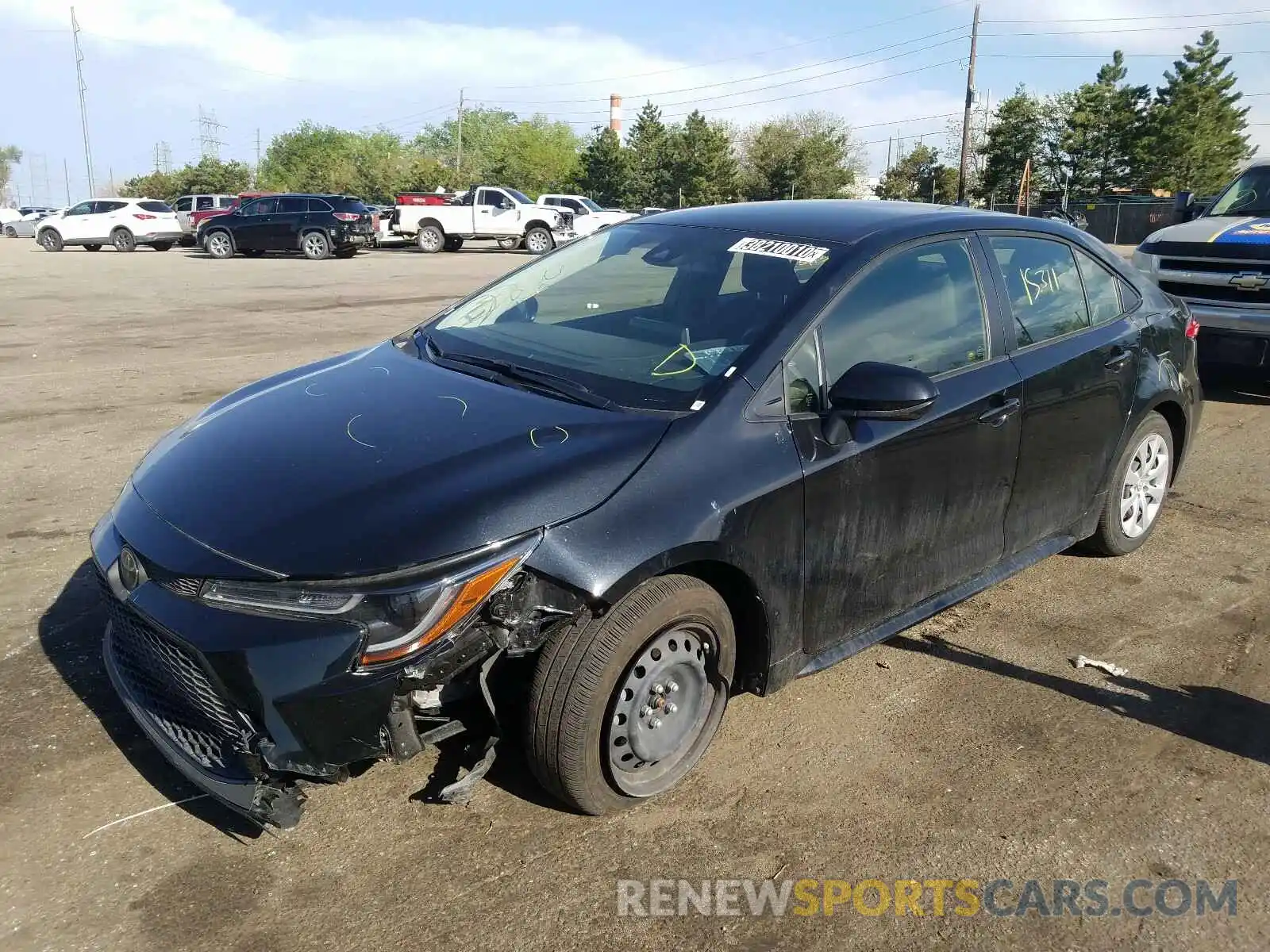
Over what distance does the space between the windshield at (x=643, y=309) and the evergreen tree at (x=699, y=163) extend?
63.6 m

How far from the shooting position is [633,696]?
278 cm

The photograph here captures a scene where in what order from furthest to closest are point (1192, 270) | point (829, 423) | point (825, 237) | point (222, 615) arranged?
point (1192, 270), point (825, 237), point (829, 423), point (222, 615)

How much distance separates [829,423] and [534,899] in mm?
1622

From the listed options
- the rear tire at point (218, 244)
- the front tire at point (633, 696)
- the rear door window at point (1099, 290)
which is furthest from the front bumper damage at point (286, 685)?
the rear tire at point (218, 244)

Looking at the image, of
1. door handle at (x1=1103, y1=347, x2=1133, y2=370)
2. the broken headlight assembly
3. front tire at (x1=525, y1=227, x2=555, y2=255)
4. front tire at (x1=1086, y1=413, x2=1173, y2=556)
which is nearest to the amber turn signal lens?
the broken headlight assembly

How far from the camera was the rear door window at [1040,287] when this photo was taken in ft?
12.9

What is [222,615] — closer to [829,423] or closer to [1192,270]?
[829,423]

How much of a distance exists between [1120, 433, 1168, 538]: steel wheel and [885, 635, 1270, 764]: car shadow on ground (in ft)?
4.11

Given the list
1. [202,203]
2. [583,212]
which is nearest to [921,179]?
[583,212]

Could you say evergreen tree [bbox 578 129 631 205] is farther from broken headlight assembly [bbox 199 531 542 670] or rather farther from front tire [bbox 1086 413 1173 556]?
broken headlight assembly [bbox 199 531 542 670]

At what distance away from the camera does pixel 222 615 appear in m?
2.44

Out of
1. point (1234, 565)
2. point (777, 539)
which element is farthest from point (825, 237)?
point (1234, 565)

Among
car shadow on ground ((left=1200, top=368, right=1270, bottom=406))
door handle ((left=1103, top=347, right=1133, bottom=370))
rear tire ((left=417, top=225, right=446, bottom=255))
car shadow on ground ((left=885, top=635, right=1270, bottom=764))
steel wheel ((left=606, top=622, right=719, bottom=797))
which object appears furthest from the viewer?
rear tire ((left=417, top=225, right=446, bottom=255))

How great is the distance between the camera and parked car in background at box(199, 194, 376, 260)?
1038 inches
